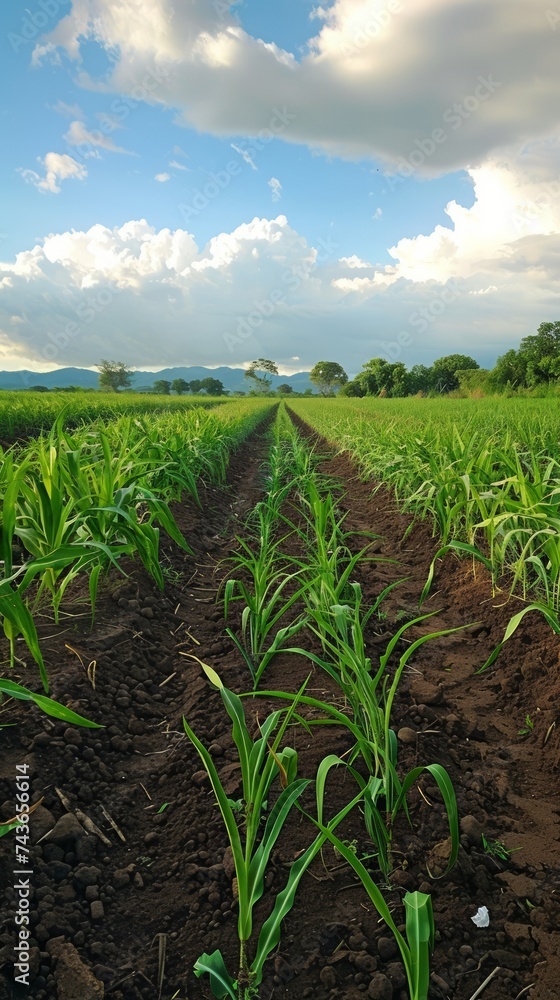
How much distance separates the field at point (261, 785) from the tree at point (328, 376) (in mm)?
110174

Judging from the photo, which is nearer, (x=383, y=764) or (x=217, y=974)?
(x=217, y=974)

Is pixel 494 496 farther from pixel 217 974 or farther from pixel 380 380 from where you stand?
pixel 380 380

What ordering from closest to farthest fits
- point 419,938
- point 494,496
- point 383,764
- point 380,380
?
1. point 419,938
2. point 383,764
3. point 494,496
4. point 380,380

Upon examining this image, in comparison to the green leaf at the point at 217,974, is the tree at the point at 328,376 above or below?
above

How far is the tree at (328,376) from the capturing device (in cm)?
11106

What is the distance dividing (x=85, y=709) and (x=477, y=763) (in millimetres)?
1421

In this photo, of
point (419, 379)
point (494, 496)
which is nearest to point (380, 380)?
point (419, 379)

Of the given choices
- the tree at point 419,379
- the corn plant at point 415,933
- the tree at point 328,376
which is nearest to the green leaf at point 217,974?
the corn plant at point 415,933

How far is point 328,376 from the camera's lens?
111 metres

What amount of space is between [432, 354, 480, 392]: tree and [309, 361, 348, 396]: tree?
110 feet

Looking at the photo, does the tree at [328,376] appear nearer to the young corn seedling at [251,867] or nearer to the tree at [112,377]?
the tree at [112,377]

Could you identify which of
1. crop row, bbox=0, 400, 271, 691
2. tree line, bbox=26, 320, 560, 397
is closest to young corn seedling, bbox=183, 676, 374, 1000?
crop row, bbox=0, 400, 271, 691

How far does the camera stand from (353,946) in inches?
49.6

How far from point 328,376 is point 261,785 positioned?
11301 cm
